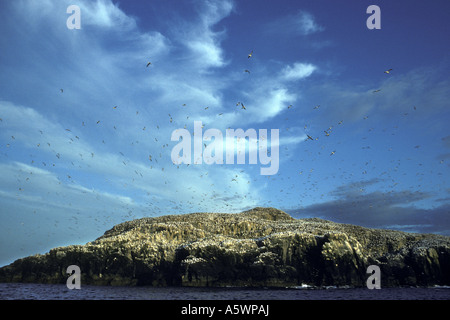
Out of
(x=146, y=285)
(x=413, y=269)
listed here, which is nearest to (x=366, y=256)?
(x=413, y=269)

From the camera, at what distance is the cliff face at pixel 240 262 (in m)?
69.4

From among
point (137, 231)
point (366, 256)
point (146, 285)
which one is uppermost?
point (137, 231)

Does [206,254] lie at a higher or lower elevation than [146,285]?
higher

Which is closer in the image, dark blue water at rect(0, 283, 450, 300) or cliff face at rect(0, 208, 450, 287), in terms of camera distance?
dark blue water at rect(0, 283, 450, 300)

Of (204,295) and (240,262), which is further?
(240,262)

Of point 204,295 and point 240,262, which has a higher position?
point 240,262

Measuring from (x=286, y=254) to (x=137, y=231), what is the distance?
45.6 metres

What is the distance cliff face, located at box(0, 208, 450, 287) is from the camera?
69.4 meters

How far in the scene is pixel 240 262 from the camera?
70688 millimetres

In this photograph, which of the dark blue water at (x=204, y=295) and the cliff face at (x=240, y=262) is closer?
the dark blue water at (x=204, y=295)

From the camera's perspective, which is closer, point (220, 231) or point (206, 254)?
point (206, 254)
